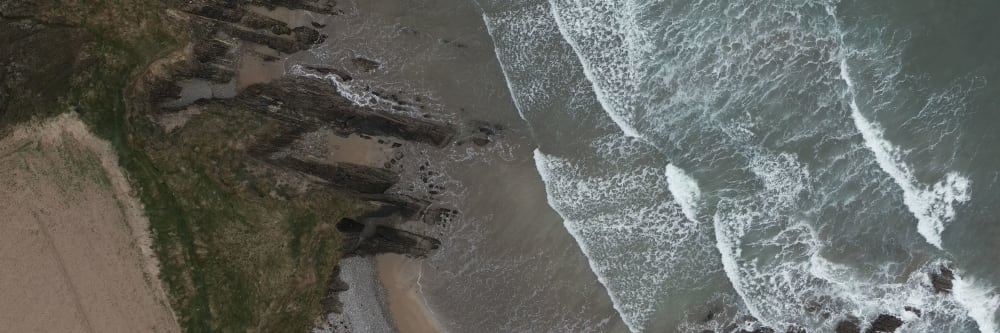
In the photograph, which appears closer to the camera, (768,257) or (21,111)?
(21,111)

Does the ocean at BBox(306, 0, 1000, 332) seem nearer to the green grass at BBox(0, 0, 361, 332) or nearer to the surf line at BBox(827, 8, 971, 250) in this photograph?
the surf line at BBox(827, 8, 971, 250)

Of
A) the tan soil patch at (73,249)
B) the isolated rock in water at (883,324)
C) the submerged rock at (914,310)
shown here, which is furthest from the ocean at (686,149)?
the tan soil patch at (73,249)

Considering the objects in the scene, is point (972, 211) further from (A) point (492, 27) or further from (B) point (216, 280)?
(B) point (216, 280)

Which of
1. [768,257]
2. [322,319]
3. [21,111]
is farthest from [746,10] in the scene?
[21,111]

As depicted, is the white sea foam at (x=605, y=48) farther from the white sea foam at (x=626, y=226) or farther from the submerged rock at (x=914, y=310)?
the submerged rock at (x=914, y=310)

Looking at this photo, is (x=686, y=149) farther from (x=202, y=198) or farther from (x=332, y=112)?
(x=202, y=198)
